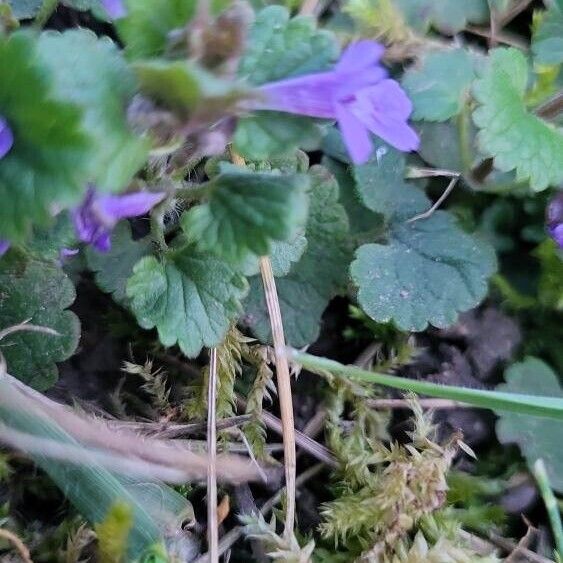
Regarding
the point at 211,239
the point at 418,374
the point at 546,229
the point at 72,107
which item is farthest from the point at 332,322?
the point at 72,107

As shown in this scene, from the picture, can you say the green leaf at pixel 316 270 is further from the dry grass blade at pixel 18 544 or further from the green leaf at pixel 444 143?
the dry grass blade at pixel 18 544

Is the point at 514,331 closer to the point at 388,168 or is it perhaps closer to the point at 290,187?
the point at 388,168

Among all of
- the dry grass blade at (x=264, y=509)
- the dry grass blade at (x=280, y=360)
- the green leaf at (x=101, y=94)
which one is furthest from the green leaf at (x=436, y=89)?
the green leaf at (x=101, y=94)

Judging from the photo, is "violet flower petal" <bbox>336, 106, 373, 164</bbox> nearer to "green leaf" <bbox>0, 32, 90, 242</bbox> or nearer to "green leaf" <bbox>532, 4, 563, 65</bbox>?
"green leaf" <bbox>0, 32, 90, 242</bbox>

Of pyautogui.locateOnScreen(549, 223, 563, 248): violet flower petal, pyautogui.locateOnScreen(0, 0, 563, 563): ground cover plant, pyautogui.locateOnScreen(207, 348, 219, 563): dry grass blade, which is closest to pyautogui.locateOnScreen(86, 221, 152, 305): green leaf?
pyautogui.locateOnScreen(0, 0, 563, 563): ground cover plant

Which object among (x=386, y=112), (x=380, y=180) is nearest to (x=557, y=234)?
(x=380, y=180)

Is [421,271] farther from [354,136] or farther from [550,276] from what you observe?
[354,136]

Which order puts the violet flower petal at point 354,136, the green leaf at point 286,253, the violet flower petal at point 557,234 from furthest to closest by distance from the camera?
the violet flower petal at point 557,234 < the green leaf at point 286,253 < the violet flower petal at point 354,136
